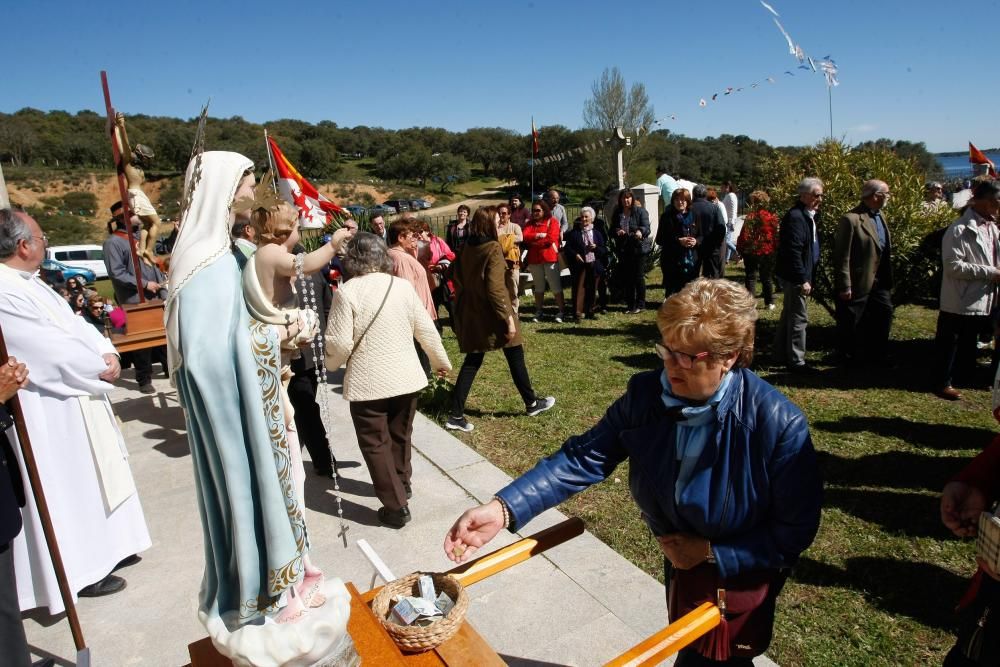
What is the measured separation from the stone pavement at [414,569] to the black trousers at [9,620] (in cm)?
59

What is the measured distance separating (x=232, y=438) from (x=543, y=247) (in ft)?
27.5

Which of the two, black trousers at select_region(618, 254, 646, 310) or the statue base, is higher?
the statue base

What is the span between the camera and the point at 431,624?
192 centimetres

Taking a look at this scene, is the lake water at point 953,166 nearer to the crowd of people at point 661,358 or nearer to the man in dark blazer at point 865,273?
the crowd of people at point 661,358

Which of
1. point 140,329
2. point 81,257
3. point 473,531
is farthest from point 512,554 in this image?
point 81,257

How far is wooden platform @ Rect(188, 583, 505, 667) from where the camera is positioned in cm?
190

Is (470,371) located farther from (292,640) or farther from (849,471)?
(292,640)

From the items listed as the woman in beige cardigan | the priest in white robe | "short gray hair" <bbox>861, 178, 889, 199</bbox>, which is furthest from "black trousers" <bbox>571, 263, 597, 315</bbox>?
the priest in white robe

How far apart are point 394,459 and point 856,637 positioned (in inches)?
110

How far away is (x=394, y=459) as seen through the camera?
4199 millimetres

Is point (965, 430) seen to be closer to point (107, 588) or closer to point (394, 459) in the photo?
point (394, 459)

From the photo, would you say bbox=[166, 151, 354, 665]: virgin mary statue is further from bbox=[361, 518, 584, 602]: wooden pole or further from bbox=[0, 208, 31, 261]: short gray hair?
bbox=[0, 208, 31, 261]: short gray hair

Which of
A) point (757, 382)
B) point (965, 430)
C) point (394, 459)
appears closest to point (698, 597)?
point (757, 382)

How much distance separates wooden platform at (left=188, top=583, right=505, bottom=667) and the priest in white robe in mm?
1763
